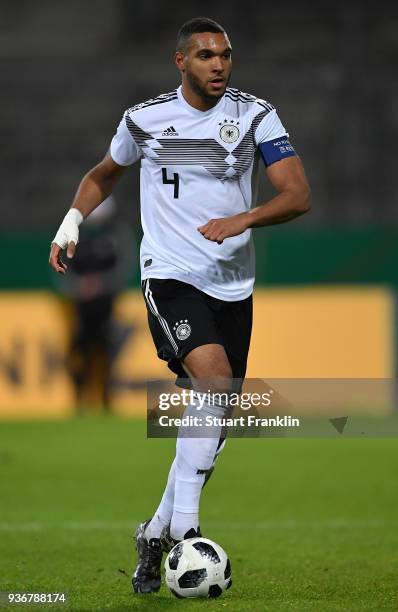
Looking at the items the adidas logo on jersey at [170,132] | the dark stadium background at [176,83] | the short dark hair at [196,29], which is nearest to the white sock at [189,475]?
the adidas logo on jersey at [170,132]

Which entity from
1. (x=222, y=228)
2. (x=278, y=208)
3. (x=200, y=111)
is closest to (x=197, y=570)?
(x=222, y=228)

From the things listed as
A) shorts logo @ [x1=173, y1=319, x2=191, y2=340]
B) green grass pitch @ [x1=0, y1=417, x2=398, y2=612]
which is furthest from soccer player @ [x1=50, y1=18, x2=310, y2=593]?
green grass pitch @ [x1=0, y1=417, x2=398, y2=612]

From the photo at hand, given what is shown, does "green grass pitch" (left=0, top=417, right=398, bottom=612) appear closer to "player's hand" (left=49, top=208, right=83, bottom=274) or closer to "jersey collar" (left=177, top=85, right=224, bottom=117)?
"player's hand" (left=49, top=208, right=83, bottom=274)

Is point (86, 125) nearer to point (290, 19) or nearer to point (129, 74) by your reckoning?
point (129, 74)

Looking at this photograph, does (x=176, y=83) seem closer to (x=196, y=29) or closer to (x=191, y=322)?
(x=196, y=29)

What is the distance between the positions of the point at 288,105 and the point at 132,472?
515 inches

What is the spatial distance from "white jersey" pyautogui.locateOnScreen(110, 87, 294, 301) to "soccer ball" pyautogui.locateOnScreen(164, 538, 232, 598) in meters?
0.98

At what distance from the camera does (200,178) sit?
16.9ft

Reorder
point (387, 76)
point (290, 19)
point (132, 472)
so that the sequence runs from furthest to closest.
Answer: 1. point (290, 19)
2. point (387, 76)
3. point (132, 472)

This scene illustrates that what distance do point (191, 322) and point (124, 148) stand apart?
834mm

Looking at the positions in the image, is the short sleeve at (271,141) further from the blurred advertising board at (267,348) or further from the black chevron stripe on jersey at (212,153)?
the blurred advertising board at (267,348)

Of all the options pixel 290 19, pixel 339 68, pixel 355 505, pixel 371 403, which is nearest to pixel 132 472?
pixel 355 505

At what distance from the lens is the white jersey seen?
202 inches

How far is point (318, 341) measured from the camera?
43.1ft
